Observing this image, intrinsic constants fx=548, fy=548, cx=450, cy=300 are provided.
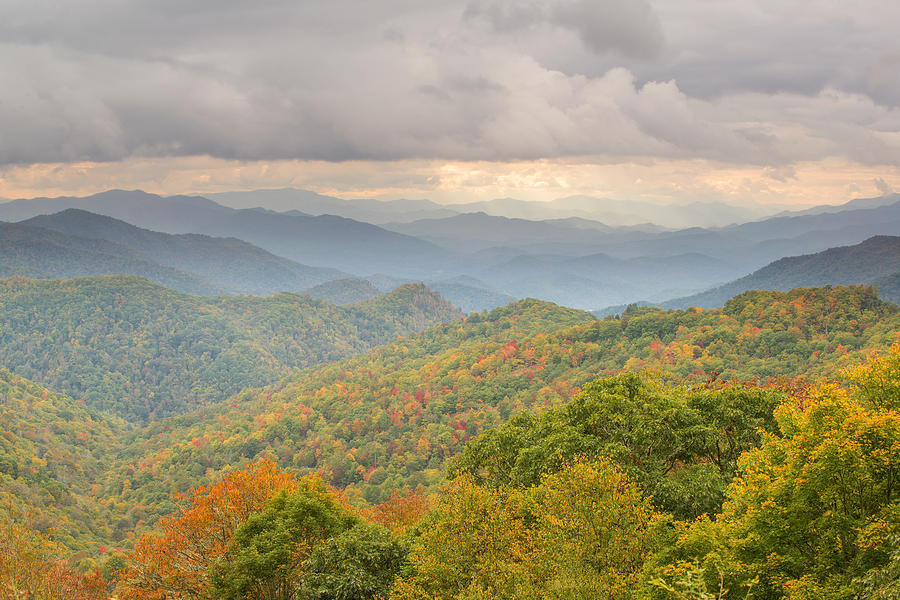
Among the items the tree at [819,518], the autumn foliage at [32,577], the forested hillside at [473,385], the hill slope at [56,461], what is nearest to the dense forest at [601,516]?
the tree at [819,518]

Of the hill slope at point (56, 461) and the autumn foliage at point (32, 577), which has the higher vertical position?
the autumn foliage at point (32, 577)

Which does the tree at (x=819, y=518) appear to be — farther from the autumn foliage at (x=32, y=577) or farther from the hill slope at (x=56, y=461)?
the hill slope at (x=56, y=461)

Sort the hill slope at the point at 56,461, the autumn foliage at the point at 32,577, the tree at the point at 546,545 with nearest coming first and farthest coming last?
the tree at the point at 546,545, the autumn foliage at the point at 32,577, the hill slope at the point at 56,461

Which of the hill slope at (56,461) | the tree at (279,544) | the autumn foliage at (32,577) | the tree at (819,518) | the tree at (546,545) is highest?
the tree at (819,518)

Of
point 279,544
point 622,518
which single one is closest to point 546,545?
point 622,518

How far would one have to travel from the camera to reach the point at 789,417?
19328 mm

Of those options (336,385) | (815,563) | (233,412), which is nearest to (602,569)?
(815,563)

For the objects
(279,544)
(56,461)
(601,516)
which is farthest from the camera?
(56,461)

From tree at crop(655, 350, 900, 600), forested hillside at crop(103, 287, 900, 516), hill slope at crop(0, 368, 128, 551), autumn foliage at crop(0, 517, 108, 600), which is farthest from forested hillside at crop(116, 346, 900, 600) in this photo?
forested hillside at crop(103, 287, 900, 516)

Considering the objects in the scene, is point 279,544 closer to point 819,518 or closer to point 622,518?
point 622,518

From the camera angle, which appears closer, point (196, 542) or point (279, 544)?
point (279, 544)

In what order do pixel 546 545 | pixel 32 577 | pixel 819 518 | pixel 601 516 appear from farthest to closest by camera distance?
1. pixel 32 577
2. pixel 601 516
3. pixel 546 545
4. pixel 819 518

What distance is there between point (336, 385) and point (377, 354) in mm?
38017

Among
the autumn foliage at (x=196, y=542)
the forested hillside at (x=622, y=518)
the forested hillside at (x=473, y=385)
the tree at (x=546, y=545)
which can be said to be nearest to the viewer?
the forested hillside at (x=622, y=518)
